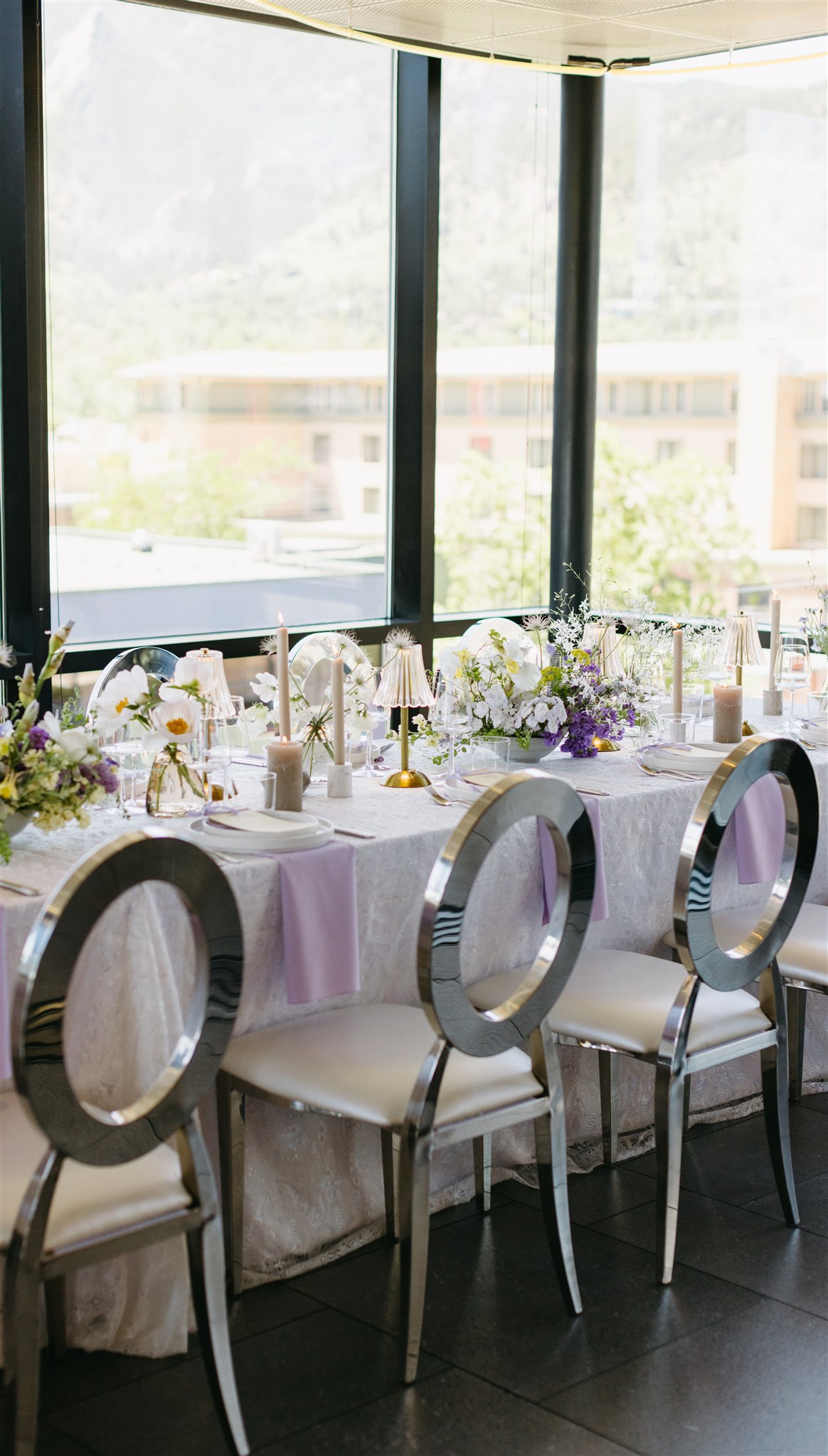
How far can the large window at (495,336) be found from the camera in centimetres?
584

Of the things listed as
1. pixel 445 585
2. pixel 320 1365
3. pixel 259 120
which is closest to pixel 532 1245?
pixel 320 1365

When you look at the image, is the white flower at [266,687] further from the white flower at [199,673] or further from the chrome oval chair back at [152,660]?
the chrome oval chair back at [152,660]

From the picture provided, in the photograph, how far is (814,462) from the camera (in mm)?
6090

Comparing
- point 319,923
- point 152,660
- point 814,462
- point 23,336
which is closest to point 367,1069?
point 319,923

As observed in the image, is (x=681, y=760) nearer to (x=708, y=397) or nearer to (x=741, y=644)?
(x=741, y=644)

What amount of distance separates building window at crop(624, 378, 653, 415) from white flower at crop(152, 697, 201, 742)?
161 inches

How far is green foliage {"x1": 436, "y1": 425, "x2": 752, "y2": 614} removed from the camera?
20.0 feet

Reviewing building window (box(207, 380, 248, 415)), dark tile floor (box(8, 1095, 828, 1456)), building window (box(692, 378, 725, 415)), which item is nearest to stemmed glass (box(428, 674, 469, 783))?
dark tile floor (box(8, 1095, 828, 1456))

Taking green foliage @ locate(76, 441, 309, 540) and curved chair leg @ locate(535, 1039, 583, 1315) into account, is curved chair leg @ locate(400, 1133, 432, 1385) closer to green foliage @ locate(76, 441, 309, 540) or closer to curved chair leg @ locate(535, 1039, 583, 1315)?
curved chair leg @ locate(535, 1039, 583, 1315)

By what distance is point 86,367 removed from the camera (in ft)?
16.0

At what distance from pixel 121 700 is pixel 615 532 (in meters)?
4.02

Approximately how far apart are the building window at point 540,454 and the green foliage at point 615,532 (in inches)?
3.5

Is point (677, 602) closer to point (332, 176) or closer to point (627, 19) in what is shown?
point (332, 176)

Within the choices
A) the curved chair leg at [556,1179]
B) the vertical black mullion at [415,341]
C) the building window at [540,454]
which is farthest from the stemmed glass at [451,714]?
the building window at [540,454]
